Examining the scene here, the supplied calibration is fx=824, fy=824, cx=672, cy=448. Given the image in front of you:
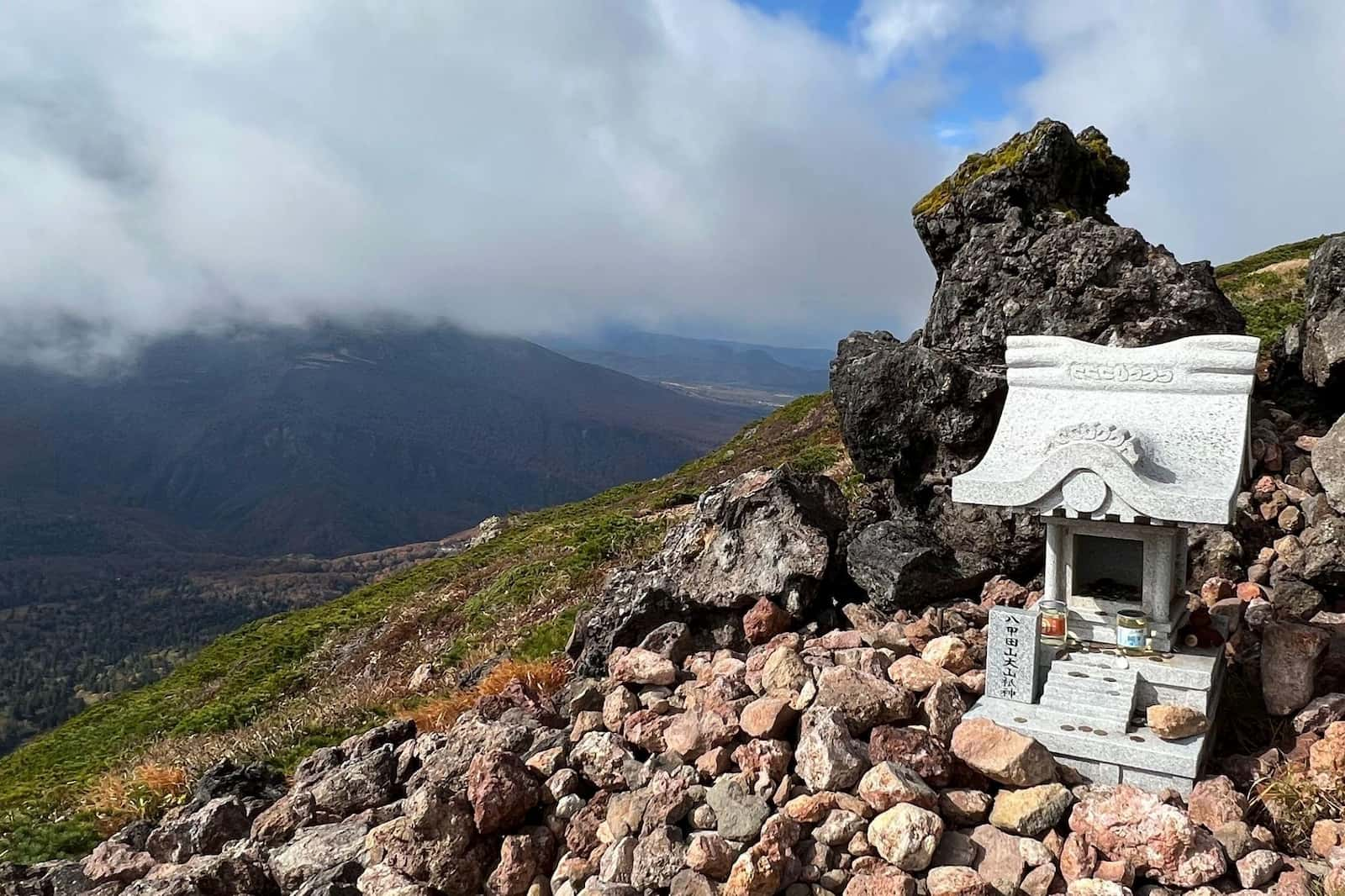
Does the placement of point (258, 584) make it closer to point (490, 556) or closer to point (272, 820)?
point (490, 556)

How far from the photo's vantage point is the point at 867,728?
8.01m

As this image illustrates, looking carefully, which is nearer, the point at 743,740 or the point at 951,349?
the point at 743,740

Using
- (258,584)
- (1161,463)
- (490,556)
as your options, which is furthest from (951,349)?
(258,584)

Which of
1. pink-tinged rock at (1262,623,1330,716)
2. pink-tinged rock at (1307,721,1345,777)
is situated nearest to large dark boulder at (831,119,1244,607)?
pink-tinged rock at (1262,623,1330,716)

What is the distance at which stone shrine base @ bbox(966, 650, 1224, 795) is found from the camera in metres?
7.24

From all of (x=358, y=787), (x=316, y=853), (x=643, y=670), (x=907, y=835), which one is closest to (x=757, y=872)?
(x=907, y=835)

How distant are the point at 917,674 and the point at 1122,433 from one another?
3.28 metres

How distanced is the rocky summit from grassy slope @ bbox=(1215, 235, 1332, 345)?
712 centimetres

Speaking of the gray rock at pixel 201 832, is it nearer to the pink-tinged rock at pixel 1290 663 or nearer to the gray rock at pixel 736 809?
the gray rock at pixel 736 809

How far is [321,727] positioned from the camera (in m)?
12.7

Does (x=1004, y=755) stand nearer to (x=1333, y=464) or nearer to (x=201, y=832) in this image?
(x=1333, y=464)

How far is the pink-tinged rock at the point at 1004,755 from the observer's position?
725cm

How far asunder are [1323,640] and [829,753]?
5.05m

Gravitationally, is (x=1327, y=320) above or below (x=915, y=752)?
above
